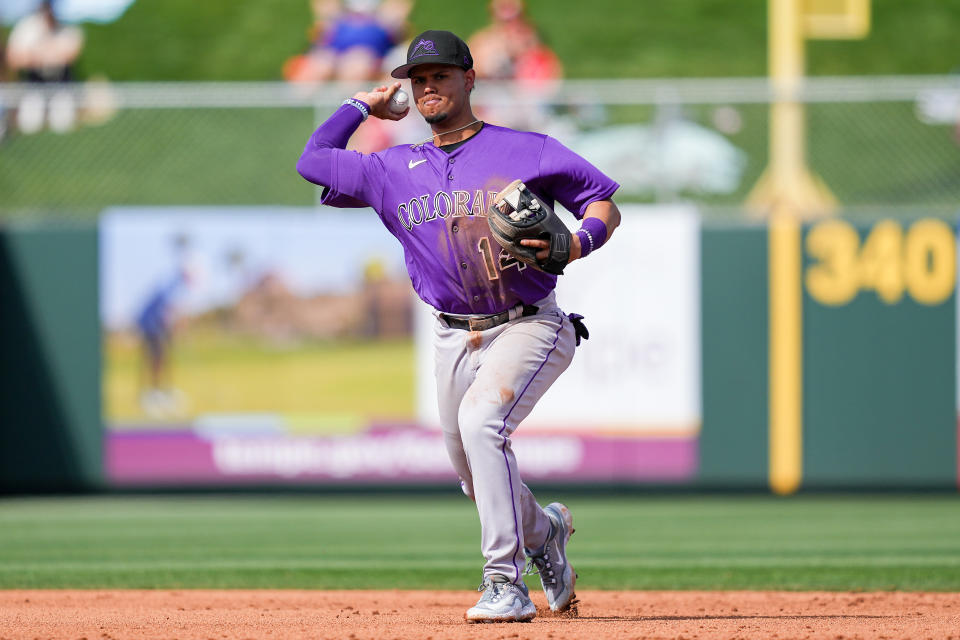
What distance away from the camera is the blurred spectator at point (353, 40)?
14484 mm

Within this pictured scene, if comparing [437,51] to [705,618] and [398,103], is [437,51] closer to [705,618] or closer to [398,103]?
[398,103]

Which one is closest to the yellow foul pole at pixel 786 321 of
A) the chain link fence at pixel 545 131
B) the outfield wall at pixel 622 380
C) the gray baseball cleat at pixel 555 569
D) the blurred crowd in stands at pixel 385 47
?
the outfield wall at pixel 622 380

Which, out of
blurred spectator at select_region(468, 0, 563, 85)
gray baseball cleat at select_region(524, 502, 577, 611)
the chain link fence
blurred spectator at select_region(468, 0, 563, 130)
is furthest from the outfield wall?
gray baseball cleat at select_region(524, 502, 577, 611)

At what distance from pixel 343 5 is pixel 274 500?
21.7 ft

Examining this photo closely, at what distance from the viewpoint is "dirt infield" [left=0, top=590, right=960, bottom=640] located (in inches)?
167

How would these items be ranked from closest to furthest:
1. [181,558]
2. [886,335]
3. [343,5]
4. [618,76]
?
1. [181,558]
2. [886,335]
3. [343,5]
4. [618,76]

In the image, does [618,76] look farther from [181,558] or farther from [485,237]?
[485,237]

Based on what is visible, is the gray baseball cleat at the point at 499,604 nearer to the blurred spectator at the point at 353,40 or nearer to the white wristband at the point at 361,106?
the white wristband at the point at 361,106

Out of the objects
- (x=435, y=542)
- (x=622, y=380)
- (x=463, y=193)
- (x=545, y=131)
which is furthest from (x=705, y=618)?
(x=545, y=131)

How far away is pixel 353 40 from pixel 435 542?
7.85m

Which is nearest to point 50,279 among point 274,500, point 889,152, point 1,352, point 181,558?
point 1,352

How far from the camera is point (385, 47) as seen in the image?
14.6 meters

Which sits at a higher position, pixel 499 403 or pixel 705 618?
pixel 499 403

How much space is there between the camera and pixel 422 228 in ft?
15.5
